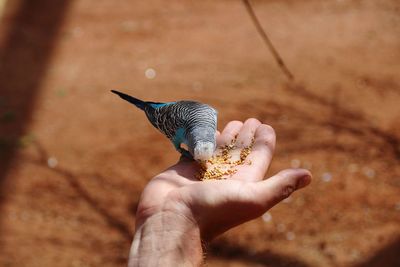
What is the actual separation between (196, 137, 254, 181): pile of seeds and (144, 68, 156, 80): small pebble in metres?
3.78

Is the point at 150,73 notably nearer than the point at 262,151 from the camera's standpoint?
No

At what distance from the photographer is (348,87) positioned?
6328 millimetres

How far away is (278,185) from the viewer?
2.57m

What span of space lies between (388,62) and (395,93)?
31.0 inches

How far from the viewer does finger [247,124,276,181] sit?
289cm

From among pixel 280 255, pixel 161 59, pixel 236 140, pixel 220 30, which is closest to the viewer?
pixel 236 140

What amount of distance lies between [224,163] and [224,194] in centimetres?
56

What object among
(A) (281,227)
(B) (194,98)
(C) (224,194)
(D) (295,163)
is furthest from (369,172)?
(C) (224,194)

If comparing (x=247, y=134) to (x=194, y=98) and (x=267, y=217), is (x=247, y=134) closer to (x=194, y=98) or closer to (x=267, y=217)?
(x=267, y=217)

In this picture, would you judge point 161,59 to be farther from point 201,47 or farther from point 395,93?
point 395,93

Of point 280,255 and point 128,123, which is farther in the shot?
point 128,123

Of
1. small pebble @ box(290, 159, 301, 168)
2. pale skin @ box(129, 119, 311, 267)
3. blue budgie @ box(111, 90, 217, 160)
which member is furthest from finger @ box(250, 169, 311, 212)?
small pebble @ box(290, 159, 301, 168)

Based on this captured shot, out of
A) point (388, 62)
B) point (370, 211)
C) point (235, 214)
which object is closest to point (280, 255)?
point (370, 211)

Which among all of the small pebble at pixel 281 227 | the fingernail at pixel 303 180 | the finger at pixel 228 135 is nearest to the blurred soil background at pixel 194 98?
the small pebble at pixel 281 227
